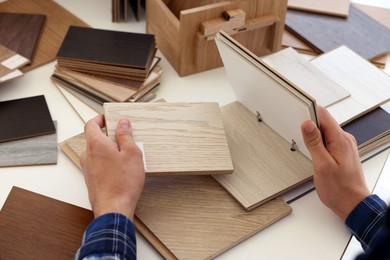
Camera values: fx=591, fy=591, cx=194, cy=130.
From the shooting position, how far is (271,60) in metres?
1.47

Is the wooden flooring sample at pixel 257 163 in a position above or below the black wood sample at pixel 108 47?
below

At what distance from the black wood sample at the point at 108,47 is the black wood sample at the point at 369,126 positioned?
0.50 meters

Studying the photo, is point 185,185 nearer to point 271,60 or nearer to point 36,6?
point 271,60

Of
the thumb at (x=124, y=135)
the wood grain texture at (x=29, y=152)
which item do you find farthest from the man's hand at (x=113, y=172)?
the wood grain texture at (x=29, y=152)

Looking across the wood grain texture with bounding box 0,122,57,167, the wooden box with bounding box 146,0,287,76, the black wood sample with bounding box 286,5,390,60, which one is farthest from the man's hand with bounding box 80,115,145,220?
the black wood sample with bounding box 286,5,390,60

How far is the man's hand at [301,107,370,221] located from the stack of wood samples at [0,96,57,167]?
0.56 m

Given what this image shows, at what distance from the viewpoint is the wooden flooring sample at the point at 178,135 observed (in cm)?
117

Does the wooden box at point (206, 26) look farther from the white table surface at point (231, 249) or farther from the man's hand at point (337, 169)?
the man's hand at point (337, 169)

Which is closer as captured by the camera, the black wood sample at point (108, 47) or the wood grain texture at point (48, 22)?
the black wood sample at point (108, 47)

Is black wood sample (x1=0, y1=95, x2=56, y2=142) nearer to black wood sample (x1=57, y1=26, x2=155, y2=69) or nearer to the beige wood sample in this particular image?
black wood sample (x1=57, y1=26, x2=155, y2=69)

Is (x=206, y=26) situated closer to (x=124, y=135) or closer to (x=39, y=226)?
(x=124, y=135)

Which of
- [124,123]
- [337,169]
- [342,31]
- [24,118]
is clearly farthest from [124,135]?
[342,31]

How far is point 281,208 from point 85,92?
1.82 ft

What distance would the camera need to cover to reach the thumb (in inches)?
44.7
